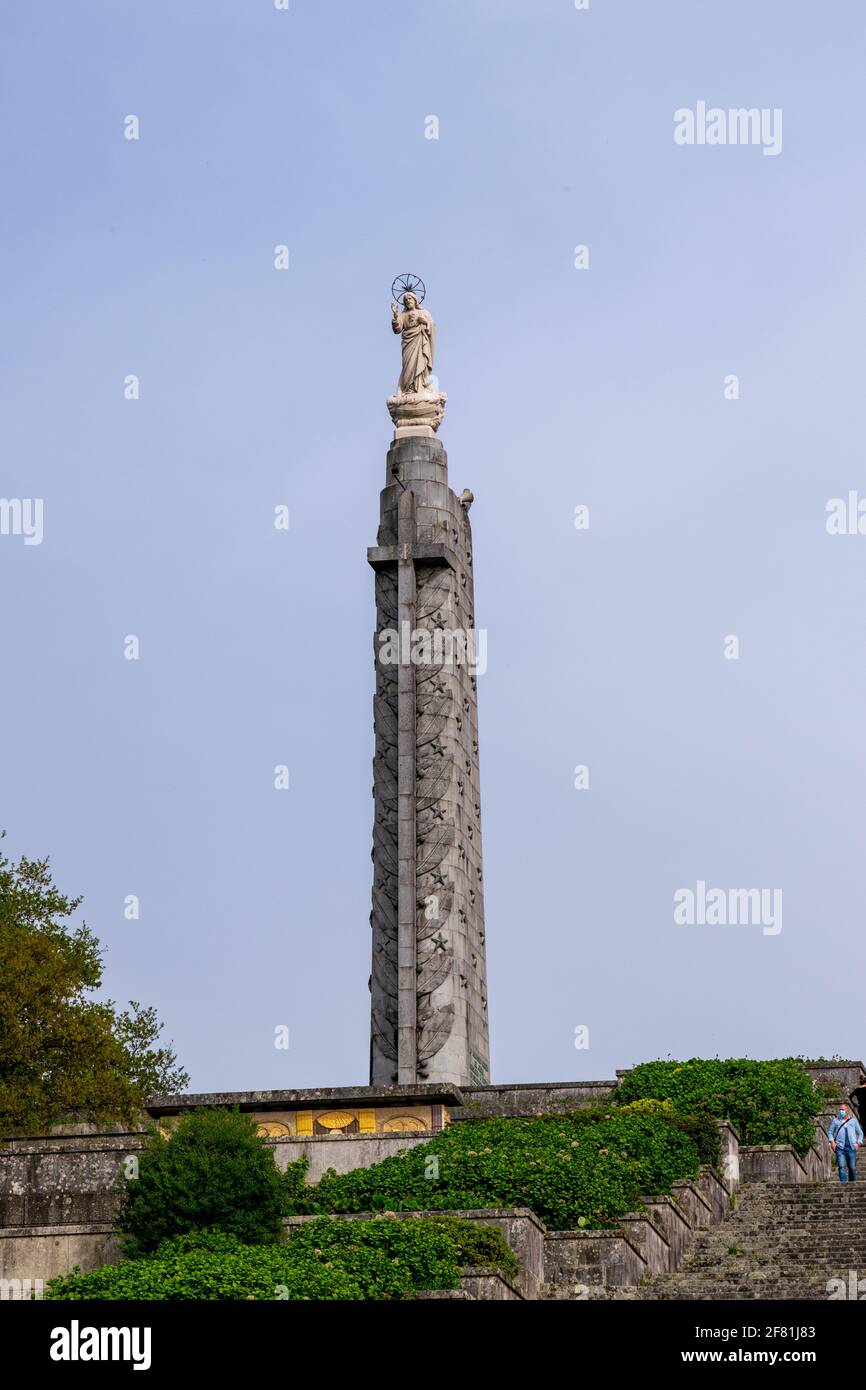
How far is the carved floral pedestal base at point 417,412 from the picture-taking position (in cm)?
4569

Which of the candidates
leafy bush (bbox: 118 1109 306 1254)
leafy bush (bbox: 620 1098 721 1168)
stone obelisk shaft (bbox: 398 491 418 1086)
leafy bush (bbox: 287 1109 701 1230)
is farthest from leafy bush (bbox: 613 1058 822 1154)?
leafy bush (bbox: 118 1109 306 1254)

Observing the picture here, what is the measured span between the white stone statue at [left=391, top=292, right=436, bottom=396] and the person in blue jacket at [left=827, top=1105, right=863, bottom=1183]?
19.3m

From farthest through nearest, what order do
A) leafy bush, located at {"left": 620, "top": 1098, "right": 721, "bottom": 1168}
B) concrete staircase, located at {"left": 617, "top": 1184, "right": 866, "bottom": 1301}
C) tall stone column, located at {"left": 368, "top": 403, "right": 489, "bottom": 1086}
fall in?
tall stone column, located at {"left": 368, "top": 403, "right": 489, "bottom": 1086} → leafy bush, located at {"left": 620, "top": 1098, "right": 721, "bottom": 1168} → concrete staircase, located at {"left": 617, "top": 1184, "right": 866, "bottom": 1301}

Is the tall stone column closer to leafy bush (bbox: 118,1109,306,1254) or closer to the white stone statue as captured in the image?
the white stone statue

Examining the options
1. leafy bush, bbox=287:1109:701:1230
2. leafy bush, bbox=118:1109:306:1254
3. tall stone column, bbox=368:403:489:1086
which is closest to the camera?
leafy bush, bbox=118:1109:306:1254

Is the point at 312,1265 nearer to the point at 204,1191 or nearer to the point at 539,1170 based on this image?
the point at 204,1191

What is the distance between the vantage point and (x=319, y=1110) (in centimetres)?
3466

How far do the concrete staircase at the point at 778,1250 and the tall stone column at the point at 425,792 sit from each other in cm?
942

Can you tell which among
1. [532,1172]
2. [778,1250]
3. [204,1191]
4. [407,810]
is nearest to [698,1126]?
[778,1250]

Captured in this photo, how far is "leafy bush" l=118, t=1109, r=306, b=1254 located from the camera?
26.2m

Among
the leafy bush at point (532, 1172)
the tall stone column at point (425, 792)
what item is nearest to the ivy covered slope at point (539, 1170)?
the leafy bush at point (532, 1172)

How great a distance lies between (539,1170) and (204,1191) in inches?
191

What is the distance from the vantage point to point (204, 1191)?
26.4 meters
